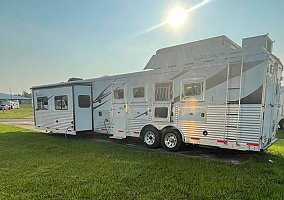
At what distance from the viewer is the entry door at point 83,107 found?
1080 centimetres

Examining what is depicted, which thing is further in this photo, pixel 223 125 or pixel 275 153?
pixel 275 153

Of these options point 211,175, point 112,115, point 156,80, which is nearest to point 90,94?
point 112,115

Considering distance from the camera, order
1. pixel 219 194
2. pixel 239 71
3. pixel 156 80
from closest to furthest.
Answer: pixel 219 194
pixel 239 71
pixel 156 80

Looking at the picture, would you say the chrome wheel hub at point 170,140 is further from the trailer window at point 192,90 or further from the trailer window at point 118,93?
the trailer window at point 118,93

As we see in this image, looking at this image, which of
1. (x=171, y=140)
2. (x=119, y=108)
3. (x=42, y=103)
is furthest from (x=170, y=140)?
(x=42, y=103)

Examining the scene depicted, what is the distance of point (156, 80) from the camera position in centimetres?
845

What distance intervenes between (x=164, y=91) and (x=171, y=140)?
172 centimetres

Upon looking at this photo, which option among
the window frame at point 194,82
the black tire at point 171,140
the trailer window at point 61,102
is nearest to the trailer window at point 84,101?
the trailer window at point 61,102

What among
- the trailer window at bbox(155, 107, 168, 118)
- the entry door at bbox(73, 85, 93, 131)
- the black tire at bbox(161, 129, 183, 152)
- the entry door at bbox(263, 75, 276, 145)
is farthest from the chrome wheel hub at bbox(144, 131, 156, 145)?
the entry door at bbox(263, 75, 276, 145)

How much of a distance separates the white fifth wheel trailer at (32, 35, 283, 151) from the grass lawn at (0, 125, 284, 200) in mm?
855

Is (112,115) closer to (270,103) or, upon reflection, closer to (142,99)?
(142,99)

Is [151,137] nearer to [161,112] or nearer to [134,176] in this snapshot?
[161,112]

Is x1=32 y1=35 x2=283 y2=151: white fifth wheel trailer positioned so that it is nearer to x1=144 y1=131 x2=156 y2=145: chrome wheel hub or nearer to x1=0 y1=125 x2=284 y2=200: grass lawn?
x1=144 y1=131 x2=156 y2=145: chrome wheel hub

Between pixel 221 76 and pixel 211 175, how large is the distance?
9.74ft
